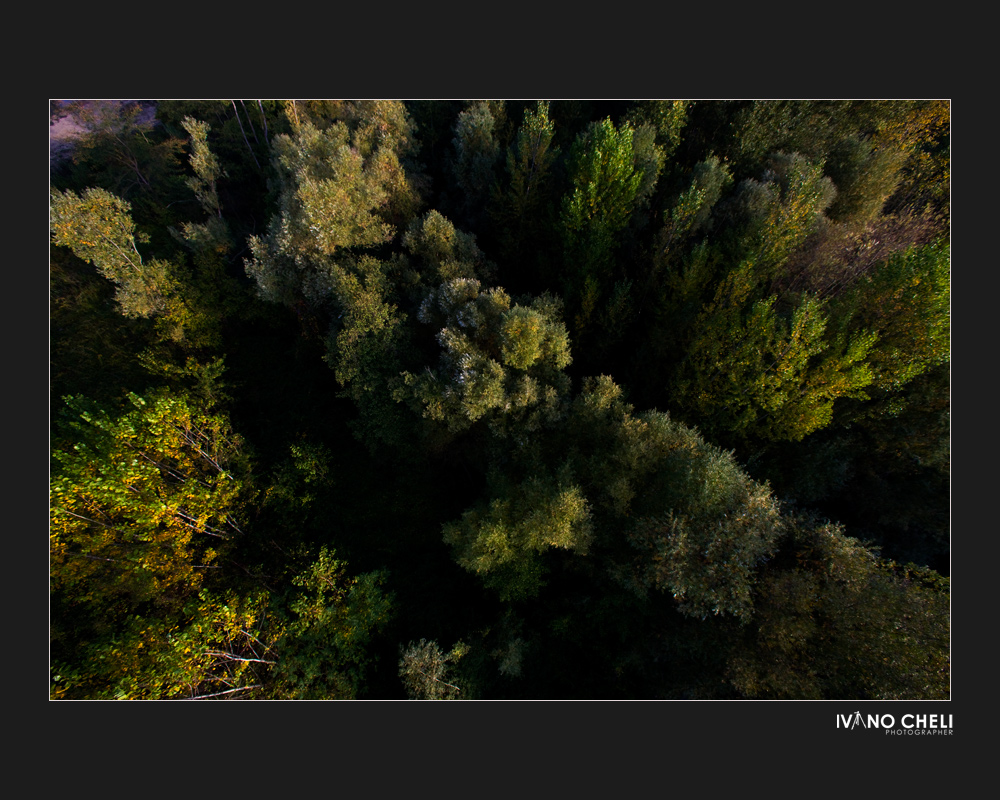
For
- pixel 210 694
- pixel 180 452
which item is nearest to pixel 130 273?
pixel 180 452

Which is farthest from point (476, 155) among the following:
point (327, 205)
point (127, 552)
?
point (127, 552)

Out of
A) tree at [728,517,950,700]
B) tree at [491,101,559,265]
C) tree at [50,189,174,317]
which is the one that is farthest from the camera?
tree at [491,101,559,265]

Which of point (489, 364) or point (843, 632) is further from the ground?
point (489, 364)

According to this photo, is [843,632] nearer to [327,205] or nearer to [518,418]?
[518,418]

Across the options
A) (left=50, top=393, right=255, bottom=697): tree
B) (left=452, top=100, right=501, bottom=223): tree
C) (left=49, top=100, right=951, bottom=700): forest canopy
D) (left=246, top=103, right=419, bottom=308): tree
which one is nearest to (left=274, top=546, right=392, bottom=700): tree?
(left=49, top=100, right=951, bottom=700): forest canopy

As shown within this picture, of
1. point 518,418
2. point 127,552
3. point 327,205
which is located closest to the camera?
point 127,552

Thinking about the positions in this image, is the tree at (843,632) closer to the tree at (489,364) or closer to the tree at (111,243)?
the tree at (489,364)

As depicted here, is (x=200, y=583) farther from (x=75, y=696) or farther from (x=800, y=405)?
(x=800, y=405)

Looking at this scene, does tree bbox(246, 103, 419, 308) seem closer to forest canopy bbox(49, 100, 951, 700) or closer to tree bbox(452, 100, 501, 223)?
forest canopy bbox(49, 100, 951, 700)
